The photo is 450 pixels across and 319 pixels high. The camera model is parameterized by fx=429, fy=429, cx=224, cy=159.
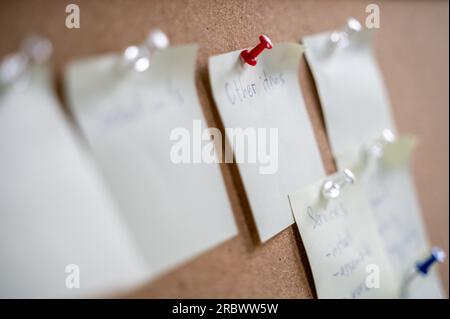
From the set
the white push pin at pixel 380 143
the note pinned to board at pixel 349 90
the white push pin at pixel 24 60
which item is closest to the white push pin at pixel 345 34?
the note pinned to board at pixel 349 90

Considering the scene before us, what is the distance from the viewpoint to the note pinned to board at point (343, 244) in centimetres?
43

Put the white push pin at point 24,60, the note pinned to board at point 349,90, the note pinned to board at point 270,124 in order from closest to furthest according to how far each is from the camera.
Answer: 1. the white push pin at point 24,60
2. the note pinned to board at point 270,124
3. the note pinned to board at point 349,90

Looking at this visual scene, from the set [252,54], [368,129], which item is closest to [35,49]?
[252,54]

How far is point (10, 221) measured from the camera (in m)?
0.25

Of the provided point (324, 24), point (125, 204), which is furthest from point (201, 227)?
point (324, 24)

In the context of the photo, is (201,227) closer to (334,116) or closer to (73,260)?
(73,260)

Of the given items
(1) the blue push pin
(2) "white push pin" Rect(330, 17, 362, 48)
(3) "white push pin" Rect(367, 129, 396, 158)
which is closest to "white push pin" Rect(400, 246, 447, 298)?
(1) the blue push pin

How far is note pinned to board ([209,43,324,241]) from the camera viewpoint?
373 millimetres

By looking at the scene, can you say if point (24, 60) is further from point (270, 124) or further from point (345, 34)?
point (345, 34)

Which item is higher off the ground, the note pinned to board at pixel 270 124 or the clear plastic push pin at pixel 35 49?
the clear plastic push pin at pixel 35 49

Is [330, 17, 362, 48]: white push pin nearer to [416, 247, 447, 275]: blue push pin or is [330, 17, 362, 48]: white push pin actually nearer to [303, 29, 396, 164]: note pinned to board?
[303, 29, 396, 164]: note pinned to board

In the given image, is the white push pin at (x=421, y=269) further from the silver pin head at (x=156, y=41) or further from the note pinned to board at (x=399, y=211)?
the silver pin head at (x=156, y=41)

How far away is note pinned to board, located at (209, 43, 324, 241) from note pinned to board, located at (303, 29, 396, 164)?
0.05m

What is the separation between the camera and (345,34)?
54cm
